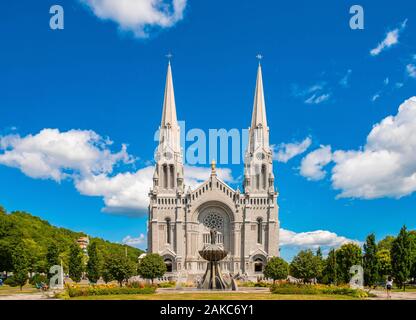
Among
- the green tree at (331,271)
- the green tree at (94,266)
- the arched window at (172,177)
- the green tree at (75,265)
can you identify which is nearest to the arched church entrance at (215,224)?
the arched window at (172,177)

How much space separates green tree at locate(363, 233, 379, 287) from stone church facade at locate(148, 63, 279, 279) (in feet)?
108

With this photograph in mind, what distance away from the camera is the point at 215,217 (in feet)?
327

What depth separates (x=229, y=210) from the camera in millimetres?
98500

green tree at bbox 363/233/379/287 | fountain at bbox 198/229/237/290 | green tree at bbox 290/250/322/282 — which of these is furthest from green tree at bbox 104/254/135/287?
green tree at bbox 363/233/379/287

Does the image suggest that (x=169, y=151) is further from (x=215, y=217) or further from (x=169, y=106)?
(x=215, y=217)

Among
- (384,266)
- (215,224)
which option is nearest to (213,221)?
(215,224)

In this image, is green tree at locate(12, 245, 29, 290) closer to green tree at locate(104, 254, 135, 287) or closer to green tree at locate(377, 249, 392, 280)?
green tree at locate(104, 254, 135, 287)

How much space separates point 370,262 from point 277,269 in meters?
13.7

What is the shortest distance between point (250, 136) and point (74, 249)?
42044 millimetres

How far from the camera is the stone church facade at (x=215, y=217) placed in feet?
315

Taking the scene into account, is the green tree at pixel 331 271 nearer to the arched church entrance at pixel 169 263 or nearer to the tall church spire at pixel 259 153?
the tall church spire at pixel 259 153
